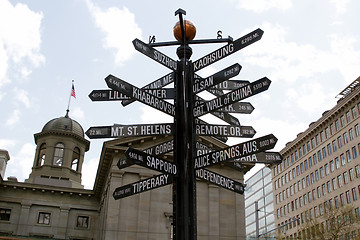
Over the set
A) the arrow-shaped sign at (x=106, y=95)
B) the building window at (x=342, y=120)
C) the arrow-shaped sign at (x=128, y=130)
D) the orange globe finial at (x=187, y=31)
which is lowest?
the arrow-shaped sign at (x=128, y=130)

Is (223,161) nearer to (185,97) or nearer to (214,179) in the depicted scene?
(214,179)

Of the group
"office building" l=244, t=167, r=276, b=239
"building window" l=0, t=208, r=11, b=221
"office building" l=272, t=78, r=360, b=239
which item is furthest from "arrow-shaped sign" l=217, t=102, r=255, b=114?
"office building" l=244, t=167, r=276, b=239

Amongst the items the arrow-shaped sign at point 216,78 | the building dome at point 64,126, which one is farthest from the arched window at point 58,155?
the arrow-shaped sign at point 216,78

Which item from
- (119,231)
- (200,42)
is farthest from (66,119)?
(200,42)

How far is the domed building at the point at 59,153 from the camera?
1764 inches

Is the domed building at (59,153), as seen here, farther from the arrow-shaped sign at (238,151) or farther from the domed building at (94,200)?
the arrow-shaped sign at (238,151)

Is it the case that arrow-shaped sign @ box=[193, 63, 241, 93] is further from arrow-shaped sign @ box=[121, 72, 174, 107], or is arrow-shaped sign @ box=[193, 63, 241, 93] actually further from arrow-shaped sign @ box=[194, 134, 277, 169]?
arrow-shaped sign @ box=[194, 134, 277, 169]

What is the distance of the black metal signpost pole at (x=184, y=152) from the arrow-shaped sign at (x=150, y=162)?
17cm

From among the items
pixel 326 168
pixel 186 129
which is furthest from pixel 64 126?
pixel 326 168

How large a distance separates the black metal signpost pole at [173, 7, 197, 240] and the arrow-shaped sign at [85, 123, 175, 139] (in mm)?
232

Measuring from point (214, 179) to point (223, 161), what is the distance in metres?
0.59

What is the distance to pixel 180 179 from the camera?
6555 mm

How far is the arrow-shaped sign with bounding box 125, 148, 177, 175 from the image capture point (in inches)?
242

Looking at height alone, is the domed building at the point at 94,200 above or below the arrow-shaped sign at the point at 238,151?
above
